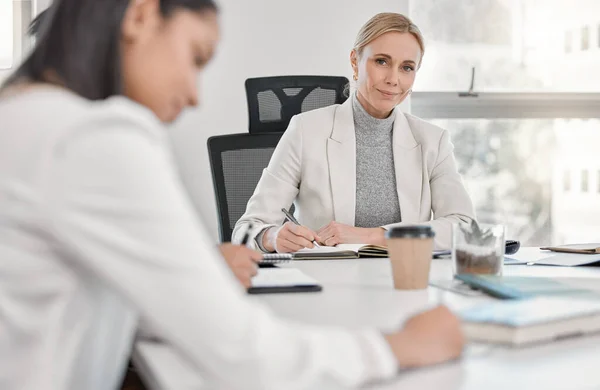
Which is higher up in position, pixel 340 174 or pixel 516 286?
pixel 340 174

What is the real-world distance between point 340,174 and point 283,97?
44 cm

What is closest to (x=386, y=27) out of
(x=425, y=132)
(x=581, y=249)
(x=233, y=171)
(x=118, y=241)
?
(x=425, y=132)

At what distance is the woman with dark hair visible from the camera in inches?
25.6

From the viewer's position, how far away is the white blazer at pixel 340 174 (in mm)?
2422

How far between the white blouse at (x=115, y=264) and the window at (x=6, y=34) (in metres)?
3.06

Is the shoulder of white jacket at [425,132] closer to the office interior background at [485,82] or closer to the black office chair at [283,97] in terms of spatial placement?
the black office chair at [283,97]

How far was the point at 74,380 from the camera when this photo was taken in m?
0.78

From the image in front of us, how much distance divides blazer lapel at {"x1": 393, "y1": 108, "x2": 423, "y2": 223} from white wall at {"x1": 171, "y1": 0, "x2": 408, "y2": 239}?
1.08 meters

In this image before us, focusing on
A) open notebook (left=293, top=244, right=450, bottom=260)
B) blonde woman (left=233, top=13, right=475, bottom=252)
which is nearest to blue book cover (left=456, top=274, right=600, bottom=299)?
open notebook (left=293, top=244, right=450, bottom=260)

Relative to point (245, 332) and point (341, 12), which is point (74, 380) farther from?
point (341, 12)

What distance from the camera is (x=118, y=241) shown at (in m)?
0.64

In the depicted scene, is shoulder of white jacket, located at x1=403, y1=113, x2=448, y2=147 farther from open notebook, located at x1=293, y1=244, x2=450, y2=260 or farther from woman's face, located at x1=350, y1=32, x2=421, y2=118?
open notebook, located at x1=293, y1=244, x2=450, y2=260

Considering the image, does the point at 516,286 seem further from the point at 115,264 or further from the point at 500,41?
the point at 500,41

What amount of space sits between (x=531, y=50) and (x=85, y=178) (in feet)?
11.3
